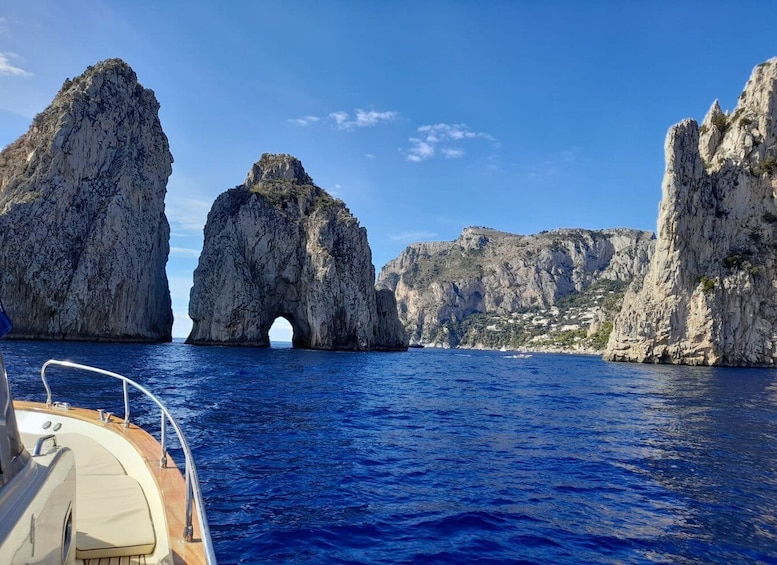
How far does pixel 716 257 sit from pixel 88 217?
365 feet

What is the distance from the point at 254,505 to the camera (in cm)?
948

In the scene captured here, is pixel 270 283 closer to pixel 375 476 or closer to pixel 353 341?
pixel 353 341

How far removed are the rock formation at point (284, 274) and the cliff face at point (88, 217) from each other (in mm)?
10504

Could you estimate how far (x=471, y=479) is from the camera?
11.7m

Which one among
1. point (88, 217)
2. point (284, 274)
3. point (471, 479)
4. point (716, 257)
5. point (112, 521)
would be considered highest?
point (716, 257)

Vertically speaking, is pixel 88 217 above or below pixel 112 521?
above

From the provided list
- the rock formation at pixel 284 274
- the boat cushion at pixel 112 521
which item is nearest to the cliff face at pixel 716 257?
the rock formation at pixel 284 274

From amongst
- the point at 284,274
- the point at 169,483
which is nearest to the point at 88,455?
the point at 169,483

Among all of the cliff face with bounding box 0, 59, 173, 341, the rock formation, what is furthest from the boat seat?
the rock formation

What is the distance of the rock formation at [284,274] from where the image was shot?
85.4 meters

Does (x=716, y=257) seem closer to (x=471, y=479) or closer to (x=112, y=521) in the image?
(x=471, y=479)

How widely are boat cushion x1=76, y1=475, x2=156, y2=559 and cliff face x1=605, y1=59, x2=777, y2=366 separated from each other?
311ft

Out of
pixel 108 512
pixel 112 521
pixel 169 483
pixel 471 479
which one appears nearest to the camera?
pixel 112 521

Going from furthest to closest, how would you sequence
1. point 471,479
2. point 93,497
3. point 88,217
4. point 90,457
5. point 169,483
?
point 88,217
point 471,479
point 90,457
point 169,483
point 93,497
